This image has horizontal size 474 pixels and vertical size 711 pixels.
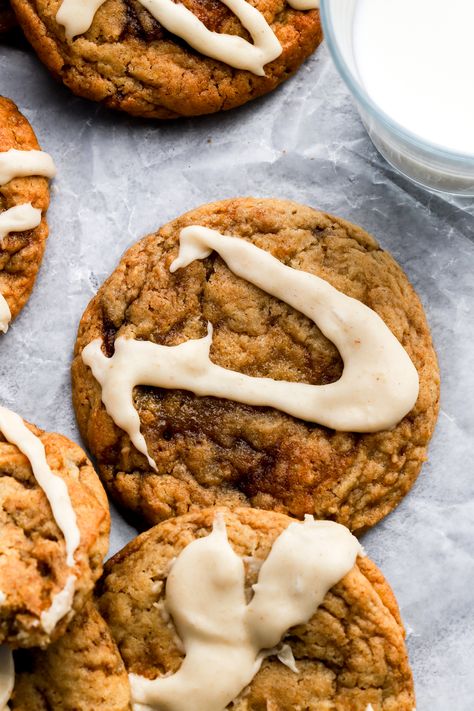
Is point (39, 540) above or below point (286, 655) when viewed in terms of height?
above

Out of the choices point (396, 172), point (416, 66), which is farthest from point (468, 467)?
point (416, 66)

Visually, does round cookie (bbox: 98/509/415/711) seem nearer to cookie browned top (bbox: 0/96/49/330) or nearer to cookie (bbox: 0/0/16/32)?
cookie browned top (bbox: 0/96/49/330)

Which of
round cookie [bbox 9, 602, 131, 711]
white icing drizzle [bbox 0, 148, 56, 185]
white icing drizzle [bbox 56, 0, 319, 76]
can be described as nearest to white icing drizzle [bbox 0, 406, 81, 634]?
round cookie [bbox 9, 602, 131, 711]

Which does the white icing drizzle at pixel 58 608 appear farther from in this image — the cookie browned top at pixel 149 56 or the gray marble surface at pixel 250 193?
the cookie browned top at pixel 149 56

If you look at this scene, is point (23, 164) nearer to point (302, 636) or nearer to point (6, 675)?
point (6, 675)

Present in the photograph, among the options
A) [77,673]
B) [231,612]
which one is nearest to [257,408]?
[231,612]
